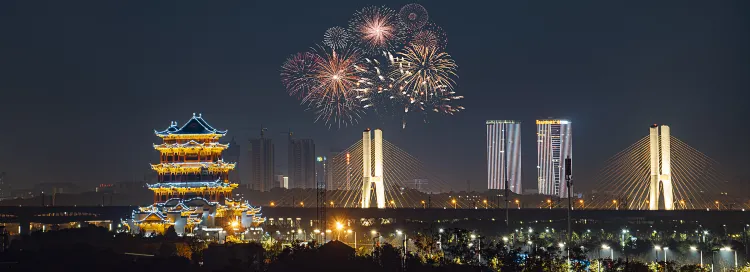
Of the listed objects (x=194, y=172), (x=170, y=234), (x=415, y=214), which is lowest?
(x=170, y=234)

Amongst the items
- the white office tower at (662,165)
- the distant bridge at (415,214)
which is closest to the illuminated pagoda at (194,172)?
the distant bridge at (415,214)

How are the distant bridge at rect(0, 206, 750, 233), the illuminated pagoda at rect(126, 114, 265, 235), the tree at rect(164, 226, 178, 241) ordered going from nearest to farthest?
1. the tree at rect(164, 226, 178, 241)
2. the illuminated pagoda at rect(126, 114, 265, 235)
3. the distant bridge at rect(0, 206, 750, 233)

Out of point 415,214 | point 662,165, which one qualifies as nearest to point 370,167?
point 415,214

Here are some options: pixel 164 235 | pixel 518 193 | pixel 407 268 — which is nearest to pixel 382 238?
pixel 164 235

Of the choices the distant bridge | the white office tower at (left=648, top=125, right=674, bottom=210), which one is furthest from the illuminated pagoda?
the white office tower at (left=648, top=125, right=674, bottom=210)

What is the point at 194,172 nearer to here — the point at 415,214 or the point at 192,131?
the point at 192,131

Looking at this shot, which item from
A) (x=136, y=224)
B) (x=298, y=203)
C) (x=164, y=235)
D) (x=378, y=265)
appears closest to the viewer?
(x=378, y=265)

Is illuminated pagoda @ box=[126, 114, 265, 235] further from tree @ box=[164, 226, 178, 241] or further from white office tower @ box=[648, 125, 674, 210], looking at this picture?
white office tower @ box=[648, 125, 674, 210]

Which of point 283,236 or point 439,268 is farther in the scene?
point 283,236

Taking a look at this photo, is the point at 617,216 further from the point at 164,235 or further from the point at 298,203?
the point at 298,203

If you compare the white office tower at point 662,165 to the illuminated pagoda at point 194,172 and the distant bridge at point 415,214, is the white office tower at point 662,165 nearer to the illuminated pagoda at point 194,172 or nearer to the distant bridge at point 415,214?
the distant bridge at point 415,214

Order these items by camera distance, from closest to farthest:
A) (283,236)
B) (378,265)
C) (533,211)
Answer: (378,265) < (283,236) < (533,211)
